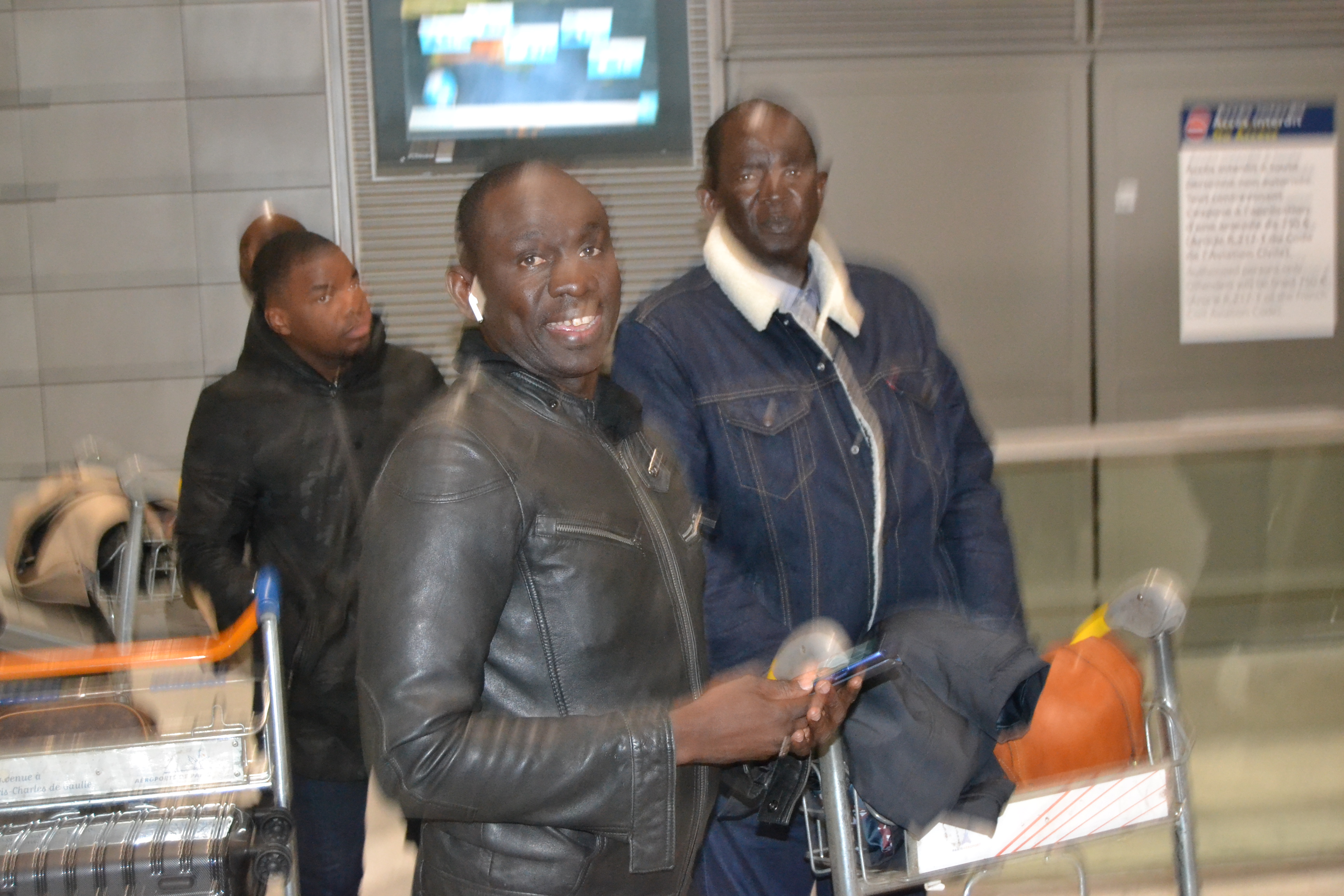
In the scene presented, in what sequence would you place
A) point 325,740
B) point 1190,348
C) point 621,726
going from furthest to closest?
point 1190,348, point 325,740, point 621,726

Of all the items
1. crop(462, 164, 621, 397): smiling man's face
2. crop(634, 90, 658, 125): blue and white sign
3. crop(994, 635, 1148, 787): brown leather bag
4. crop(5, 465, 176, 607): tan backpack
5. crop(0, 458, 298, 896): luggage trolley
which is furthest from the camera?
crop(634, 90, 658, 125): blue and white sign

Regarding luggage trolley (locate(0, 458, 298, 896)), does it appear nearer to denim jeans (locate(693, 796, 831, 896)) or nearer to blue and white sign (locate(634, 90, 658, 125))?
denim jeans (locate(693, 796, 831, 896))

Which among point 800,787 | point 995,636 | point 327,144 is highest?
point 327,144

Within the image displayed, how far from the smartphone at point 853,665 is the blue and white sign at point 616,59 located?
3109 millimetres

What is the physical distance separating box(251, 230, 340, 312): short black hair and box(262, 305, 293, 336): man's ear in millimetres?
25

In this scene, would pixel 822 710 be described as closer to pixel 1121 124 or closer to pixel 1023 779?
pixel 1023 779

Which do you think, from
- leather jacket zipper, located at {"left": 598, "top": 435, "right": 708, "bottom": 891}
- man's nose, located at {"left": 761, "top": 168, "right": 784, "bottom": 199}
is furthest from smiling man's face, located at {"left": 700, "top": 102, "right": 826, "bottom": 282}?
leather jacket zipper, located at {"left": 598, "top": 435, "right": 708, "bottom": 891}

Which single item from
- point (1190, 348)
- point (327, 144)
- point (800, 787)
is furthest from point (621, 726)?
point (1190, 348)

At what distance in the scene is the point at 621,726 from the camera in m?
1.23

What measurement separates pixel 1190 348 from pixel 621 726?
3820 mm

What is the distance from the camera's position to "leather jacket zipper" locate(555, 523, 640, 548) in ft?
4.11

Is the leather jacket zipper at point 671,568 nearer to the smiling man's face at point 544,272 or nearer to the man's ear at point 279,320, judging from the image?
the smiling man's face at point 544,272

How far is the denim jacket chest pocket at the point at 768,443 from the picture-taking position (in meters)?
2.00

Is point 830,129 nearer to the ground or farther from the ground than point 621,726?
farther from the ground
